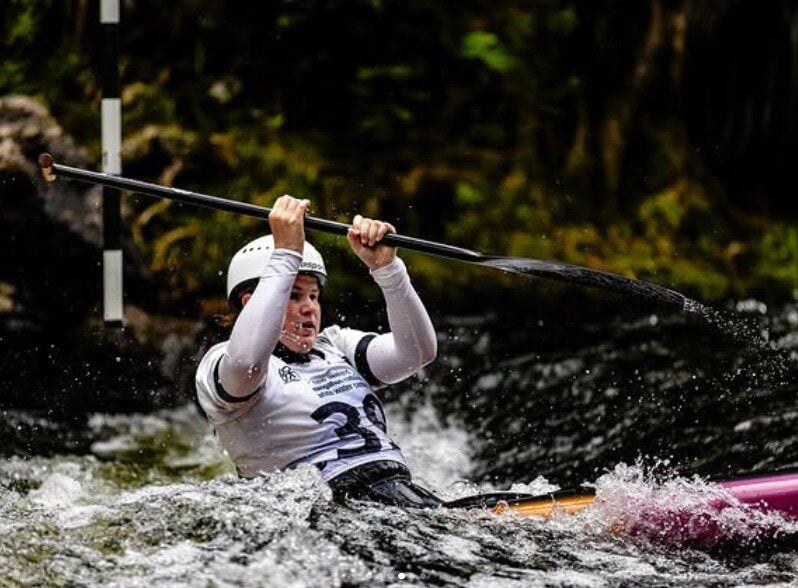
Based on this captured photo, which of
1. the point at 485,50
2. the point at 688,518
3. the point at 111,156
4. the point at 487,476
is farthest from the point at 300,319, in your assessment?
the point at 485,50

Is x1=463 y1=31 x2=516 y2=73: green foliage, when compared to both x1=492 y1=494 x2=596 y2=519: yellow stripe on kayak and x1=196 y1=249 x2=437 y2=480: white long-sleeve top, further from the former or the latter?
x1=492 y1=494 x2=596 y2=519: yellow stripe on kayak

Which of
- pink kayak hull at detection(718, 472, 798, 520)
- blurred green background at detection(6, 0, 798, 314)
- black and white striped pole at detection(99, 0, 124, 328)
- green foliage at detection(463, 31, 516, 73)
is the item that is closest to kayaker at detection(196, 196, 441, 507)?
pink kayak hull at detection(718, 472, 798, 520)

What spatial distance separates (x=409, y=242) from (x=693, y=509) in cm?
116

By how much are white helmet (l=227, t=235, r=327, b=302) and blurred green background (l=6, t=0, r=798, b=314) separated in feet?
9.32

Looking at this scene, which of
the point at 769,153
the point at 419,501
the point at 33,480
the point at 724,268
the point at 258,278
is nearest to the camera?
the point at 419,501

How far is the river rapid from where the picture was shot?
11.0 feet

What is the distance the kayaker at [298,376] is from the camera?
3.74m

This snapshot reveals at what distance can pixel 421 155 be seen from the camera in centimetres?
882

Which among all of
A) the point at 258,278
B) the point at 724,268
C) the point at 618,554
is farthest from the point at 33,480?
the point at 724,268

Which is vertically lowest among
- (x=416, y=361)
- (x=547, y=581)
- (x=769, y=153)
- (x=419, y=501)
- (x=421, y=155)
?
(x=547, y=581)

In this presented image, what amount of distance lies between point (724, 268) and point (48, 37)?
16.5ft

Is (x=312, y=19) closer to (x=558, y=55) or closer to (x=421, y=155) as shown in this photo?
(x=421, y=155)

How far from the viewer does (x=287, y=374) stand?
13.1ft

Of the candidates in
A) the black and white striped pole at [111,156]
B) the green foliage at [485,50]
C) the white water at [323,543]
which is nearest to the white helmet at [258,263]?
the white water at [323,543]
